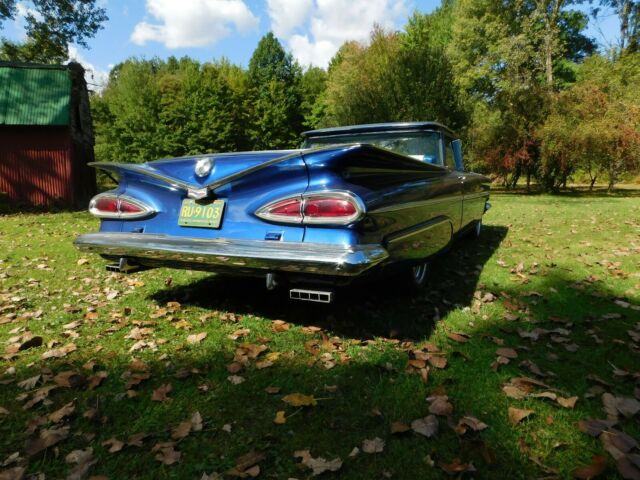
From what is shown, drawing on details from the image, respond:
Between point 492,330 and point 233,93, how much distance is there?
4173 cm

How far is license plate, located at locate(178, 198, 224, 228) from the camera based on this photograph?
2.88m

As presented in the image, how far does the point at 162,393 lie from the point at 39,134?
1774cm

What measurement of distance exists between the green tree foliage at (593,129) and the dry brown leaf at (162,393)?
802 inches

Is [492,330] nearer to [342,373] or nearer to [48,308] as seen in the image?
[342,373]

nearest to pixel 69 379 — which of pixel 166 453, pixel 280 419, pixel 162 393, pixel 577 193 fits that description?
pixel 162 393

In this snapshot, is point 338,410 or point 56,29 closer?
point 338,410

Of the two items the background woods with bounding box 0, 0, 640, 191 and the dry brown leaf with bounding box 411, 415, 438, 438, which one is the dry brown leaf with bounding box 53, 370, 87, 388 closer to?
the dry brown leaf with bounding box 411, 415, 438, 438

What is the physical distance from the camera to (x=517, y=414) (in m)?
2.09

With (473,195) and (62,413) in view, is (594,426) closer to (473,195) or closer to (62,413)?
(62,413)

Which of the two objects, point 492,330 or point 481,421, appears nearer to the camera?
point 481,421

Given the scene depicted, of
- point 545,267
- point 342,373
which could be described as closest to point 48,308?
point 342,373

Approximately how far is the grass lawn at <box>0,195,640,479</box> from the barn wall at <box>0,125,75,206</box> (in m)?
13.9

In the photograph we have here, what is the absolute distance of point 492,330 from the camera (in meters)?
3.22

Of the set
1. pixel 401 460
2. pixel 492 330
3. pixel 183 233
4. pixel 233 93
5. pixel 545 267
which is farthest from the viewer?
pixel 233 93
